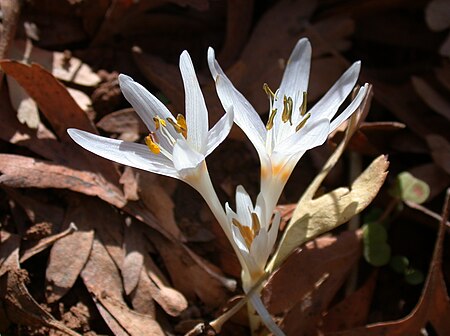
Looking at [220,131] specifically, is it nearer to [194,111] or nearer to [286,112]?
[194,111]

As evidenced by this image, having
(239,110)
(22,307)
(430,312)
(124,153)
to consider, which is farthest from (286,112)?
(22,307)

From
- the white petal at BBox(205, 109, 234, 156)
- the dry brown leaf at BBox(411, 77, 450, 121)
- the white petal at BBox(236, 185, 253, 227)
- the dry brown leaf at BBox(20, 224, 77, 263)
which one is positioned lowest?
the dry brown leaf at BBox(20, 224, 77, 263)

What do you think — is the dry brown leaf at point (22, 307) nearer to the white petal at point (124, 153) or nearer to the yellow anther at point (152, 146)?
the white petal at point (124, 153)

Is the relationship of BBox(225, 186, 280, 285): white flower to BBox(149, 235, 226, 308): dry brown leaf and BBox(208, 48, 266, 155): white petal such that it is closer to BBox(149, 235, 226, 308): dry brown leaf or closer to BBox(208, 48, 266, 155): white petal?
BBox(208, 48, 266, 155): white petal

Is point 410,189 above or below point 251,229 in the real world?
below

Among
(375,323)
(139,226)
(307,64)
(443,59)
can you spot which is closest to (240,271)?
(139,226)

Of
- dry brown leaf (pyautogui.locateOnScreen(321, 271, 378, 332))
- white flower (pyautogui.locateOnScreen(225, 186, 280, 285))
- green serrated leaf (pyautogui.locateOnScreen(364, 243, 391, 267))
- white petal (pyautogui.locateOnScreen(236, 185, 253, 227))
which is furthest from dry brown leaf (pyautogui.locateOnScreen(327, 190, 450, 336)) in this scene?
white petal (pyautogui.locateOnScreen(236, 185, 253, 227))
